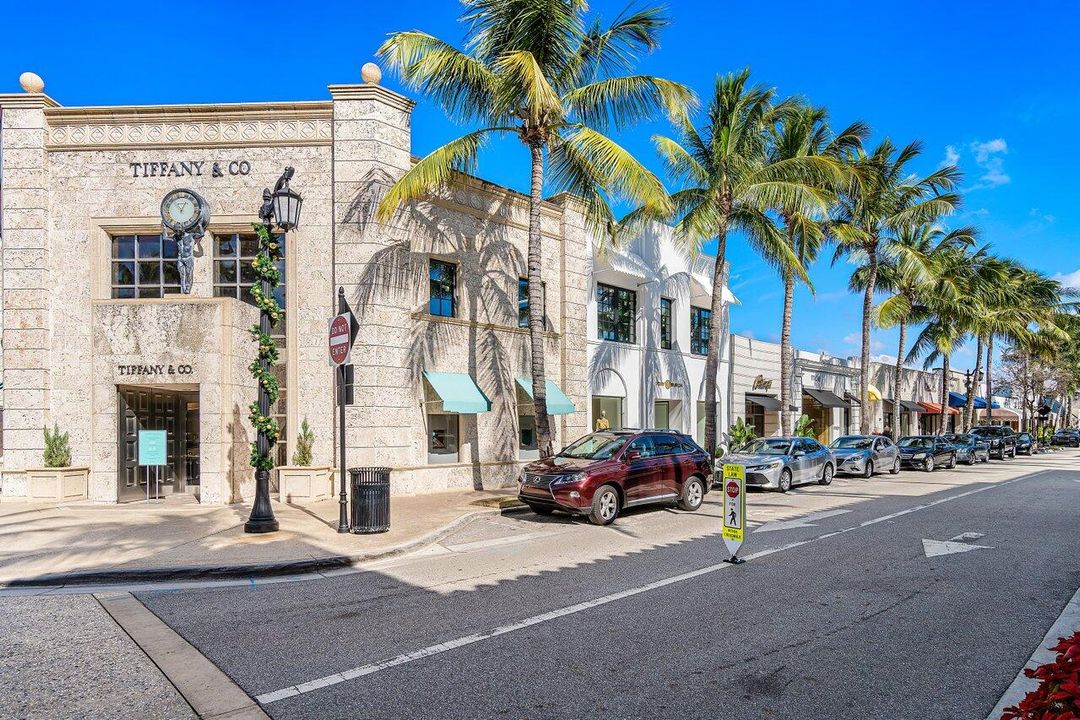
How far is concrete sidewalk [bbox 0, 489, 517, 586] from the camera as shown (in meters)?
8.74

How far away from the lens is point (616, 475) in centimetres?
1280

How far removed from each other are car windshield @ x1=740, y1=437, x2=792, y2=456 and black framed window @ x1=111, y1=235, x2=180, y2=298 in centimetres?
1612

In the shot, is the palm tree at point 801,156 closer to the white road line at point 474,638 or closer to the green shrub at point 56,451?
the white road line at point 474,638

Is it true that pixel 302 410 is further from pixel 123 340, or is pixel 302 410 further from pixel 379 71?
pixel 379 71

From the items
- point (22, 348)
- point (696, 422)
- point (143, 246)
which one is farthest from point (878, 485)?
point (22, 348)

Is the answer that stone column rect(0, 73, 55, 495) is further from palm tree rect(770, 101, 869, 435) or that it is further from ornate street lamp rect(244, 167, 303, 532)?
palm tree rect(770, 101, 869, 435)

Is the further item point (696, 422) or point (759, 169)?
point (696, 422)

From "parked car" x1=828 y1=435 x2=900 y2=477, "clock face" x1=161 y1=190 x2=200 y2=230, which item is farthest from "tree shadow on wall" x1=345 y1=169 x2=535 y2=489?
"parked car" x1=828 y1=435 x2=900 y2=477

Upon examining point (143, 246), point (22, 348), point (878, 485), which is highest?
point (143, 246)

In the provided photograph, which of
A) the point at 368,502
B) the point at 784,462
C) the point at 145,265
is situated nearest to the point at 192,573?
the point at 368,502

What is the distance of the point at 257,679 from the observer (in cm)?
522

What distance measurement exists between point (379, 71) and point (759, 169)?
37.3ft

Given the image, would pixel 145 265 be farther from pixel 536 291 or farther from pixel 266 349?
pixel 536 291

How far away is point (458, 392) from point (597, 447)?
4.86 meters
